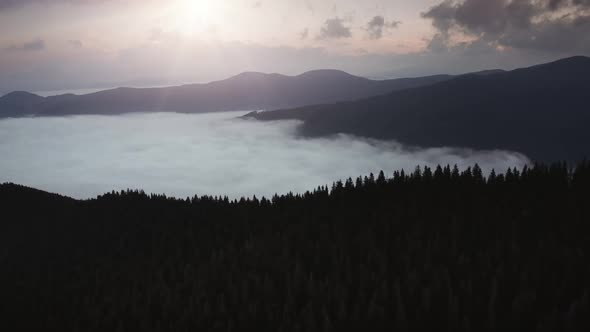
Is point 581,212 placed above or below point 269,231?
above

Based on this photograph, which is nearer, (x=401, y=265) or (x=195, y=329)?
(x=195, y=329)

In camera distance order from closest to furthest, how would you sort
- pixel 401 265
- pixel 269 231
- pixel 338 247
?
pixel 401 265
pixel 338 247
pixel 269 231

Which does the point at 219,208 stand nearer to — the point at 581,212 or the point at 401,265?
the point at 401,265

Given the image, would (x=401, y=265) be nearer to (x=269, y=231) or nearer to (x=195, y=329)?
(x=195, y=329)

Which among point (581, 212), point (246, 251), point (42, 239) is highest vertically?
point (581, 212)

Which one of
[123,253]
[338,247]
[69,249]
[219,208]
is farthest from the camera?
[219,208]

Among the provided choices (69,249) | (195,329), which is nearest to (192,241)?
(69,249)
